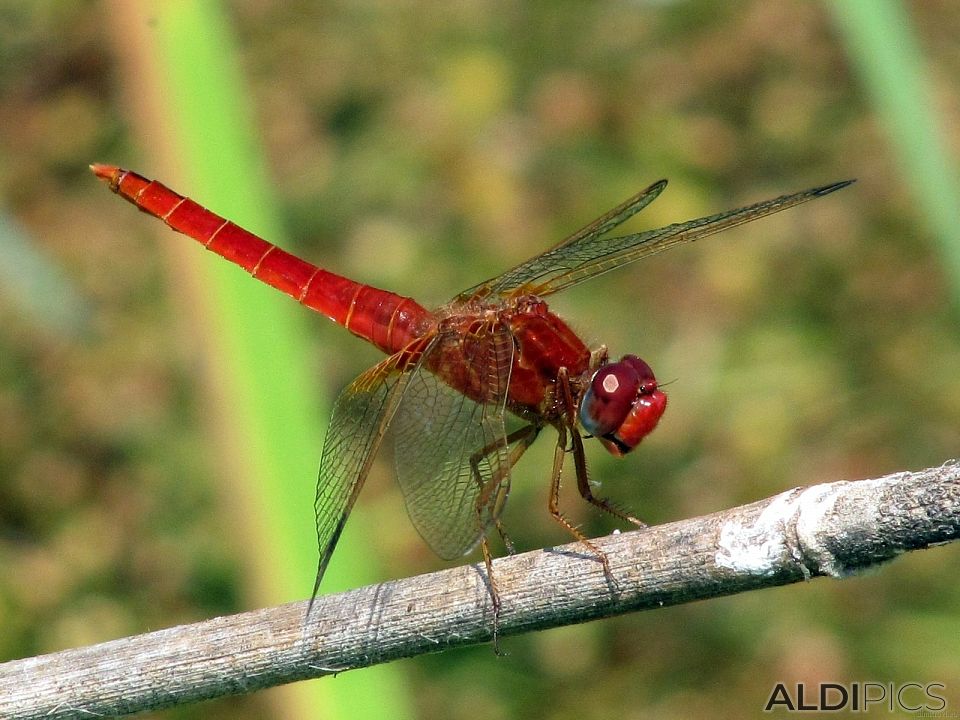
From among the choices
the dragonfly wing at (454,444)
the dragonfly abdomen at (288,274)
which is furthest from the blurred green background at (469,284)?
the dragonfly wing at (454,444)

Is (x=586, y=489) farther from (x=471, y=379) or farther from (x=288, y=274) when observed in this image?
(x=288, y=274)

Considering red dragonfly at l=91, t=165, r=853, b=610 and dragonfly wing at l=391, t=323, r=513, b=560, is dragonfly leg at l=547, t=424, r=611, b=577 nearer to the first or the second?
red dragonfly at l=91, t=165, r=853, b=610

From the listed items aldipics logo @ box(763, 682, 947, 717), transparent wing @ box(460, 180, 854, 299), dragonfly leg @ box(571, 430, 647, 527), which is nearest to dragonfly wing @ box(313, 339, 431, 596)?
transparent wing @ box(460, 180, 854, 299)

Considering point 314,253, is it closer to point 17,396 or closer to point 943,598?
point 17,396

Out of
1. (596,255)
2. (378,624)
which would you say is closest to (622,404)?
(596,255)

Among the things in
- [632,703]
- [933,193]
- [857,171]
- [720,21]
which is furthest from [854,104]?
[933,193]
